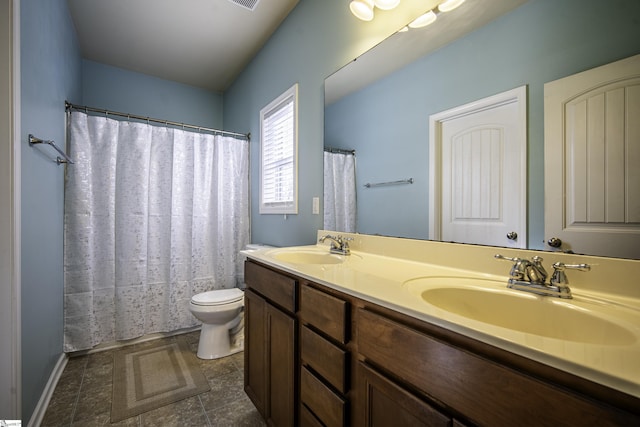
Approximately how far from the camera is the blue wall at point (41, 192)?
125 cm

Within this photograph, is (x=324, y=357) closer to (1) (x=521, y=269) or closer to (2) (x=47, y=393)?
(1) (x=521, y=269)

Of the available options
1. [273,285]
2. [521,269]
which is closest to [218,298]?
[273,285]

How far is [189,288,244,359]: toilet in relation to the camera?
201 cm

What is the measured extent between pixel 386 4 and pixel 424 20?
0.24 m

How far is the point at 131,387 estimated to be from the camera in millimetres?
1724

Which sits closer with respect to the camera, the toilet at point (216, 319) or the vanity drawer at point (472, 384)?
the vanity drawer at point (472, 384)

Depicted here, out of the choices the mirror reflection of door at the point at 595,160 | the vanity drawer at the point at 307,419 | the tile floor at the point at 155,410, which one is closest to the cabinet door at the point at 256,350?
the tile floor at the point at 155,410

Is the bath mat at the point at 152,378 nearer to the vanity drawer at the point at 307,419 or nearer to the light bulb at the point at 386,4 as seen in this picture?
the vanity drawer at the point at 307,419

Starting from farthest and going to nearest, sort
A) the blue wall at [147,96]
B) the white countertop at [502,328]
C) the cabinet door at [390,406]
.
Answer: the blue wall at [147,96]
the cabinet door at [390,406]
the white countertop at [502,328]

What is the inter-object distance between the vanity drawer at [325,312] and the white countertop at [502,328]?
47 mm

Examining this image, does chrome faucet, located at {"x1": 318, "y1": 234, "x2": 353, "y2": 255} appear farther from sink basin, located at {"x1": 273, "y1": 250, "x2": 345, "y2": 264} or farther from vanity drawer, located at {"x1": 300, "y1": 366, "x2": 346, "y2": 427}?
vanity drawer, located at {"x1": 300, "y1": 366, "x2": 346, "y2": 427}

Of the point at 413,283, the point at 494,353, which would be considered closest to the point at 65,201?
the point at 413,283

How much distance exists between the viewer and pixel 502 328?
1.67 feet

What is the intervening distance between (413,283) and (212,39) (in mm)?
2720
